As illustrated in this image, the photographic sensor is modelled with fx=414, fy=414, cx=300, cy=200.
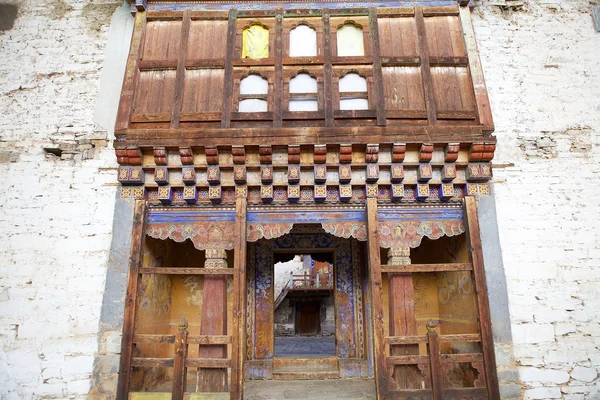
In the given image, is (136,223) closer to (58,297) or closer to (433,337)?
(58,297)

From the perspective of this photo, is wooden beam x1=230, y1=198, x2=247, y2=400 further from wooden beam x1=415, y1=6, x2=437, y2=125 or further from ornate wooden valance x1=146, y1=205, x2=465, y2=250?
wooden beam x1=415, y1=6, x2=437, y2=125

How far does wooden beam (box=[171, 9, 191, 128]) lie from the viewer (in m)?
4.67

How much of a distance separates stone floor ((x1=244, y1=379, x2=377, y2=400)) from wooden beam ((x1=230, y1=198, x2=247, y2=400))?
51.3 inches

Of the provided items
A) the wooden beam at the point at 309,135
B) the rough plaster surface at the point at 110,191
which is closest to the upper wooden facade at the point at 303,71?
the wooden beam at the point at 309,135

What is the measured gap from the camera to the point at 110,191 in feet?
15.8

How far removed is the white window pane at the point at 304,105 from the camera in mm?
4762

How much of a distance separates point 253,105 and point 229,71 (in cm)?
51

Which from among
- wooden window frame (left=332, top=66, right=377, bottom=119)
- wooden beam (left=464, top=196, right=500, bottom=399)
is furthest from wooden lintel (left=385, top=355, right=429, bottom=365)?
wooden window frame (left=332, top=66, right=377, bottom=119)

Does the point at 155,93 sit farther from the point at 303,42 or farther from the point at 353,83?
the point at 353,83

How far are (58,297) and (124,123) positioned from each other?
2049 millimetres

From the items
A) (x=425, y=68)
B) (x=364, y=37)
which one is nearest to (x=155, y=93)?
(x=364, y=37)

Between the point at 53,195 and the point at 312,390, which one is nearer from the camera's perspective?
the point at 53,195

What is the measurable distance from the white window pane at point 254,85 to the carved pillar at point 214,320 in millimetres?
1873

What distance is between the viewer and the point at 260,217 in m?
4.68
